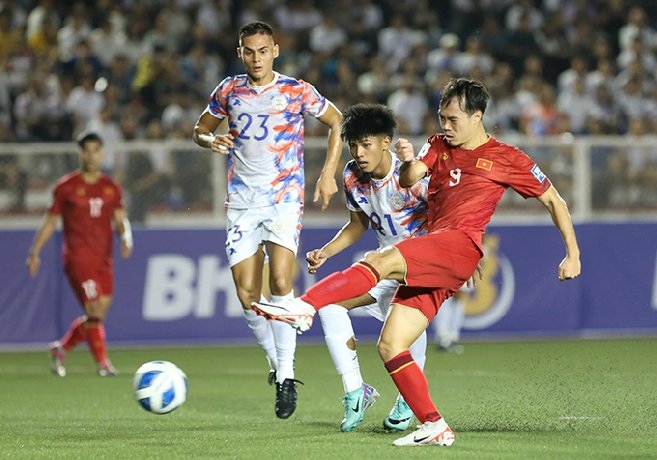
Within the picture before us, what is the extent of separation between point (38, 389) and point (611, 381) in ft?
16.7

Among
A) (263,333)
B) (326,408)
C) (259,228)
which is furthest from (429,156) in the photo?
(326,408)

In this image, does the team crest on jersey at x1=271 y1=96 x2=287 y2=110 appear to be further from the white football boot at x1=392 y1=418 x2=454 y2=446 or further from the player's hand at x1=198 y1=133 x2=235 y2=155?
the white football boot at x1=392 y1=418 x2=454 y2=446

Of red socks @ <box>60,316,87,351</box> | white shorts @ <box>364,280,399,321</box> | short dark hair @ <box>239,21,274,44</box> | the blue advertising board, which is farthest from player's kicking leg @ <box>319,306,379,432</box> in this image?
the blue advertising board

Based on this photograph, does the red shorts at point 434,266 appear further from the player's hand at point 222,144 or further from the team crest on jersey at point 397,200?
the player's hand at point 222,144

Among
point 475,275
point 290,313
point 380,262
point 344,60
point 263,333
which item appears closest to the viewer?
point 290,313

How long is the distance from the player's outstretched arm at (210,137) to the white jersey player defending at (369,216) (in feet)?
2.87

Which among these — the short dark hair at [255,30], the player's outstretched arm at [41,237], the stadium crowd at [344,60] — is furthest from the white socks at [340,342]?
the stadium crowd at [344,60]

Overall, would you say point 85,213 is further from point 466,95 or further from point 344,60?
point 344,60

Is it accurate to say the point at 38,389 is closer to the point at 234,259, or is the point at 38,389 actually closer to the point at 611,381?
the point at 234,259

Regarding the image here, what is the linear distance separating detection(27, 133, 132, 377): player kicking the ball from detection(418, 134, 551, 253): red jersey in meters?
5.95

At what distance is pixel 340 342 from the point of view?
7996 mm

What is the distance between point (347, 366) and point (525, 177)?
1.65 m

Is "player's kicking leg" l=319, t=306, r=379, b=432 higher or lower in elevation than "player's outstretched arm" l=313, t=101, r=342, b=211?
lower

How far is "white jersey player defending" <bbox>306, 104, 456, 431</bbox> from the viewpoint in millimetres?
7637
